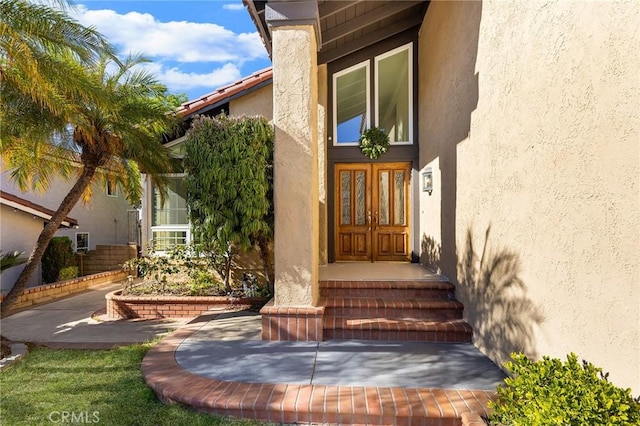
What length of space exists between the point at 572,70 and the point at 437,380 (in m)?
3.38

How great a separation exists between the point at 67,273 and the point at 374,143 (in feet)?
37.3

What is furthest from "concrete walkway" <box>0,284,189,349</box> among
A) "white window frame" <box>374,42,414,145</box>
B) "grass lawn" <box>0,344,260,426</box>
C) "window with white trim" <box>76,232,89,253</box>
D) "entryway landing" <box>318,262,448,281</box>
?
"white window frame" <box>374,42,414,145</box>

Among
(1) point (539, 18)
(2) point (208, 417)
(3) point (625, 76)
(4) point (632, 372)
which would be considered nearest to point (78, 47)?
(2) point (208, 417)

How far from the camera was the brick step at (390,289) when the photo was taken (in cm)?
602

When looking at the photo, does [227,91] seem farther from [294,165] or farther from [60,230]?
[60,230]

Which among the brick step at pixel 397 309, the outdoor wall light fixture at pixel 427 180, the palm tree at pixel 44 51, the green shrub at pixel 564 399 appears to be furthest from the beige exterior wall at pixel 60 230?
the green shrub at pixel 564 399

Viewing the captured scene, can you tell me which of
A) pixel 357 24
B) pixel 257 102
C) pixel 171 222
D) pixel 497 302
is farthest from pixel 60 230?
pixel 497 302

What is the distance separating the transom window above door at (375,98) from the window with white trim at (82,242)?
1285 cm

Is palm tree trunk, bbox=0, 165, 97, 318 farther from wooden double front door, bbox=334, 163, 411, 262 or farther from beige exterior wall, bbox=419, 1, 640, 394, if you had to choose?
beige exterior wall, bbox=419, 1, 640, 394

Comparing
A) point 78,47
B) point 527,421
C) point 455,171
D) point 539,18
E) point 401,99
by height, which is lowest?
point 527,421

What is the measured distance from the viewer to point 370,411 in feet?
10.5

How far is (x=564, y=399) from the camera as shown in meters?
2.19

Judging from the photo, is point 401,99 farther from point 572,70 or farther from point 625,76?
point 625,76

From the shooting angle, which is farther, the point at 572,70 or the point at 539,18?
the point at 539,18
